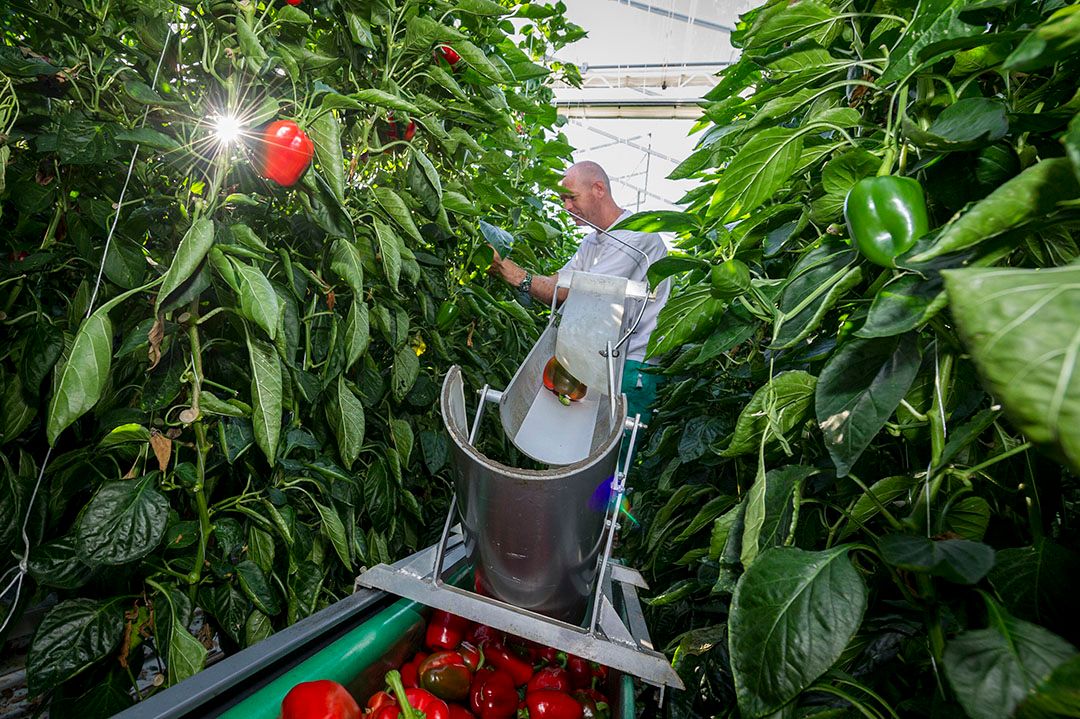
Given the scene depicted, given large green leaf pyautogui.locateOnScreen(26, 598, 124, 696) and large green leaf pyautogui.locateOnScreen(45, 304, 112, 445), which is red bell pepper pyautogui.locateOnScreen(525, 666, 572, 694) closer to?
large green leaf pyautogui.locateOnScreen(26, 598, 124, 696)

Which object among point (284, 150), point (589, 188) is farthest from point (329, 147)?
point (589, 188)

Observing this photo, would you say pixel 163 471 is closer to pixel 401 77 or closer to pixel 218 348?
pixel 218 348

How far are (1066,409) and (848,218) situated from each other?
35 cm

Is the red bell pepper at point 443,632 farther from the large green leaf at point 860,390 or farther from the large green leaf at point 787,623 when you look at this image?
the large green leaf at point 860,390

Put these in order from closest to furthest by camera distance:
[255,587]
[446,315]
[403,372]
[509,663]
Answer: [255,587] → [509,663] → [403,372] → [446,315]

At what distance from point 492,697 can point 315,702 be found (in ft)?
1.56

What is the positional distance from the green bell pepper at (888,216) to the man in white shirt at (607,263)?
4.92 ft

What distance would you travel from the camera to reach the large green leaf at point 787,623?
506mm

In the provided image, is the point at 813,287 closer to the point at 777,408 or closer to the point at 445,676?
the point at 777,408

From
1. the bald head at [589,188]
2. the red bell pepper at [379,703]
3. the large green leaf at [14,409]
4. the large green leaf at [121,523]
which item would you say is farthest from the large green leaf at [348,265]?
the bald head at [589,188]

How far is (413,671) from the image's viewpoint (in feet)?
3.37

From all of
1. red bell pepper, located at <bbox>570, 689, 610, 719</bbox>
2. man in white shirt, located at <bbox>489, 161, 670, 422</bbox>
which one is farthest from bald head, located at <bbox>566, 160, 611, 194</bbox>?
red bell pepper, located at <bbox>570, 689, 610, 719</bbox>

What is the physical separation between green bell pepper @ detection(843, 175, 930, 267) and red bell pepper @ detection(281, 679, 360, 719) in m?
0.87

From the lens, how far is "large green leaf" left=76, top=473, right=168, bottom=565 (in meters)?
0.74
